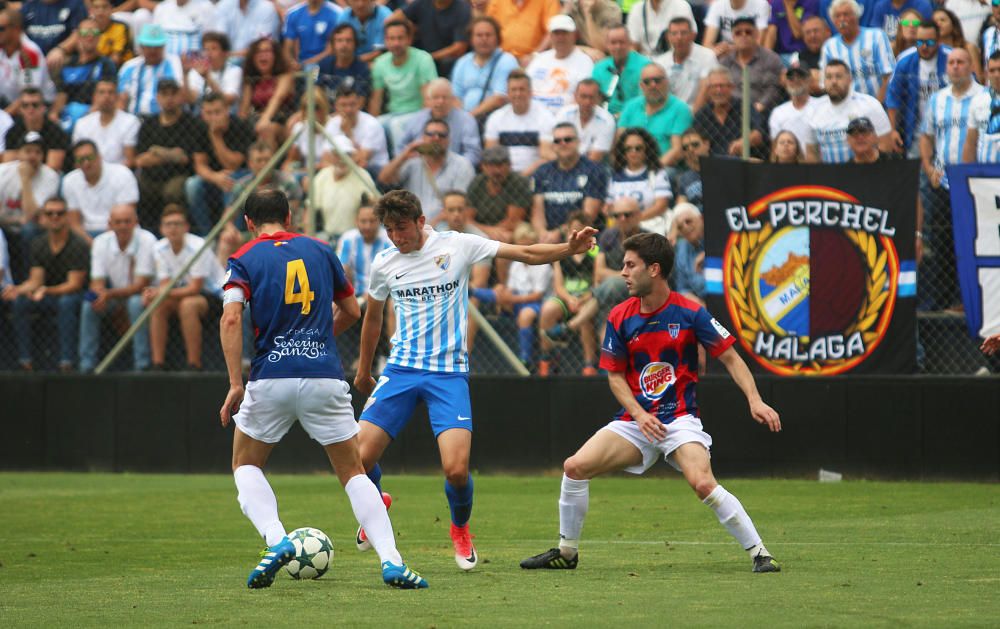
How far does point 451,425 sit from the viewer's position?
852 centimetres

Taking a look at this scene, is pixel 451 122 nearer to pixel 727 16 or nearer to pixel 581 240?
pixel 727 16

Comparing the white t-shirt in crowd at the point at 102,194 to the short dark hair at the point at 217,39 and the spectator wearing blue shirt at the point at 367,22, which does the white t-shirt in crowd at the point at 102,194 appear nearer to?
the short dark hair at the point at 217,39

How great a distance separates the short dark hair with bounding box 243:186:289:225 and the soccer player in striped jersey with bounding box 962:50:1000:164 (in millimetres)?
7689

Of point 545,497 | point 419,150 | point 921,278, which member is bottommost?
point 545,497

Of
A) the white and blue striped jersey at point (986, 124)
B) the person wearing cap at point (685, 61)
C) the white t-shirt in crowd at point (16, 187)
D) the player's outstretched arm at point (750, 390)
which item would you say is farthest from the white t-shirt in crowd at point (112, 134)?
the player's outstretched arm at point (750, 390)

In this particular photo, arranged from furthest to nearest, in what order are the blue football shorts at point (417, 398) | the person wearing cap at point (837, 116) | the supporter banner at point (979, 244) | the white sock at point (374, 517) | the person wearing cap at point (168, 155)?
the person wearing cap at point (168, 155)
the person wearing cap at point (837, 116)
the supporter banner at point (979, 244)
the blue football shorts at point (417, 398)
the white sock at point (374, 517)

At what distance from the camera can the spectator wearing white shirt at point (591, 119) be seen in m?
15.0

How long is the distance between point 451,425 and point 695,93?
7.46 m

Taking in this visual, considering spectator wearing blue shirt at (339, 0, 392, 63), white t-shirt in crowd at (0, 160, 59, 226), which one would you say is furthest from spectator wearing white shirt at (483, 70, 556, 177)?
white t-shirt in crowd at (0, 160, 59, 226)

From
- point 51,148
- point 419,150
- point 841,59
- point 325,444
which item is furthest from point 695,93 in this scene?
point 325,444

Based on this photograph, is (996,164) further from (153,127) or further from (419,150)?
(153,127)

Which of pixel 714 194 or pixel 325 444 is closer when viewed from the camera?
pixel 325 444

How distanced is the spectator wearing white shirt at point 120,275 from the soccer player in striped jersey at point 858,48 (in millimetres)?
7228

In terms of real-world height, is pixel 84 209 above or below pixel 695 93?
below
